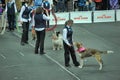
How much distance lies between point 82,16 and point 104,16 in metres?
1.81

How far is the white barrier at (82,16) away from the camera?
3388cm

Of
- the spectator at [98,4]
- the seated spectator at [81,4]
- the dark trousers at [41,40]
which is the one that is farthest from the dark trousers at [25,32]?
the spectator at [98,4]

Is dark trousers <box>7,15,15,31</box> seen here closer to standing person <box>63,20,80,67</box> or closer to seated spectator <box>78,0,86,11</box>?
seated spectator <box>78,0,86,11</box>

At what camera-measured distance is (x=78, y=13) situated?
33969mm

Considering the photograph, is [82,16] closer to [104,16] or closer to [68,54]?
[104,16]

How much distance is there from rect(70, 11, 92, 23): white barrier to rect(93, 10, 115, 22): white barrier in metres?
0.43

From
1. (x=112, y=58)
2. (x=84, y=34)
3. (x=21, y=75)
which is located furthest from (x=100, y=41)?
(x=21, y=75)

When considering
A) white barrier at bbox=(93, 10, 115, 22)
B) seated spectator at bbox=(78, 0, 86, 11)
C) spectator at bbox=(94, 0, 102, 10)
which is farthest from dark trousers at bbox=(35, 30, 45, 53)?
spectator at bbox=(94, 0, 102, 10)

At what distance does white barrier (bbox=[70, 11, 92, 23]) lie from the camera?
33.9m

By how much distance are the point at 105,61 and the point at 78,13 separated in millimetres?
14537

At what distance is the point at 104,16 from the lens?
115ft

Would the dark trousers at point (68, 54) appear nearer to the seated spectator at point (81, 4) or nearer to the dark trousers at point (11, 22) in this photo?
the dark trousers at point (11, 22)

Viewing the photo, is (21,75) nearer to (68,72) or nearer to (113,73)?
(68,72)

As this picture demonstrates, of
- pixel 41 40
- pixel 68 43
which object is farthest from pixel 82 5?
pixel 68 43
